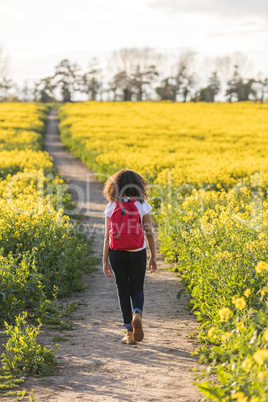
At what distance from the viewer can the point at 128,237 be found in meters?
4.91

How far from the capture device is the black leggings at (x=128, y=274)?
500 cm

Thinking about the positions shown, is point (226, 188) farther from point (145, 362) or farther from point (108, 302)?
point (145, 362)

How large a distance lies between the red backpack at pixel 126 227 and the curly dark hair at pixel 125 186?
0.25ft

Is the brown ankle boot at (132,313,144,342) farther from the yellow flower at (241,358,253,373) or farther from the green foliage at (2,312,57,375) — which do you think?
the yellow flower at (241,358,253,373)

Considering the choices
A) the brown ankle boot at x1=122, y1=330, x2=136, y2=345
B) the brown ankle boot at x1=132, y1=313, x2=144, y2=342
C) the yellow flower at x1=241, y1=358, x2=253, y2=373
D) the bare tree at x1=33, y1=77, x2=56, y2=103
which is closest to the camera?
the yellow flower at x1=241, y1=358, x2=253, y2=373

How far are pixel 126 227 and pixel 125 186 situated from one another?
42 centimetres

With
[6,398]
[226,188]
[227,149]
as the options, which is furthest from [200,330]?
[227,149]

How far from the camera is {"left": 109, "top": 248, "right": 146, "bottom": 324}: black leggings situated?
500 cm

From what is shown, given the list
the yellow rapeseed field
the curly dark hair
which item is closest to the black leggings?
the curly dark hair

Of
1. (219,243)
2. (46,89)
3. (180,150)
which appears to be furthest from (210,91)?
(219,243)

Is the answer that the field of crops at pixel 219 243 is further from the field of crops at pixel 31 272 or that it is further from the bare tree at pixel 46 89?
the bare tree at pixel 46 89

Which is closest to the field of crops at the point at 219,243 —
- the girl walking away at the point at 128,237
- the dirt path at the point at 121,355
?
the dirt path at the point at 121,355

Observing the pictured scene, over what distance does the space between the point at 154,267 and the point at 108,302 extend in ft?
5.60

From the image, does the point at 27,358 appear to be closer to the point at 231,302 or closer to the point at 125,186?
the point at 125,186
